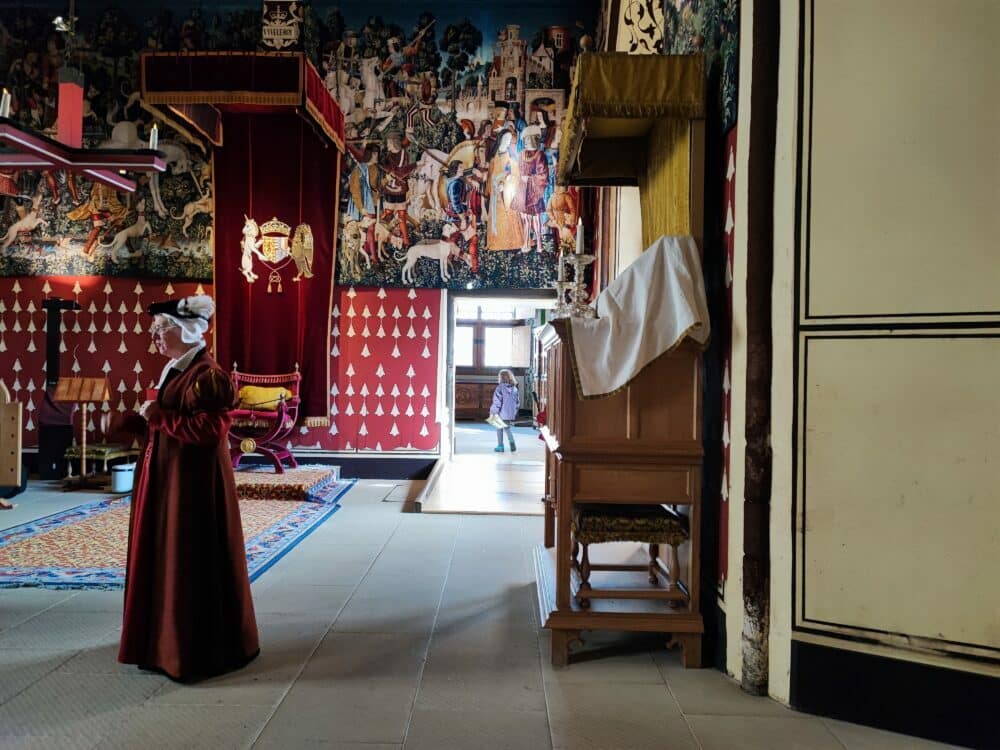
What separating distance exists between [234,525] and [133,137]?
316 inches

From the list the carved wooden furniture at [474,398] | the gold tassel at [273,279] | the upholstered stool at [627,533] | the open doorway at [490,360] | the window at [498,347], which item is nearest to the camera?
the upholstered stool at [627,533]

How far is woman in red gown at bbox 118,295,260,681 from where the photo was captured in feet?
9.41

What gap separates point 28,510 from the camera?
6496 millimetres

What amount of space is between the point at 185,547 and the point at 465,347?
1682cm

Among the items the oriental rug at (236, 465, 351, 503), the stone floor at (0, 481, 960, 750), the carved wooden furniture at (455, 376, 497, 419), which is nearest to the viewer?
the stone floor at (0, 481, 960, 750)

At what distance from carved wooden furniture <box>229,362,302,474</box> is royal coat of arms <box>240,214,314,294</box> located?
121 cm

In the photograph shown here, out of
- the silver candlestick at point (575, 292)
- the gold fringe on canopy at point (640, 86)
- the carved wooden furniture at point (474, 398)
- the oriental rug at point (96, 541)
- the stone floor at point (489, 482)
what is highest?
the gold fringe on canopy at point (640, 86)

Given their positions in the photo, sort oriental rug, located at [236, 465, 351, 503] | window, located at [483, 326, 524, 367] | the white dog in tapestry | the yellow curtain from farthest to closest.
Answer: window, located at [483, 326, 524, 367], the white dog in tapestry, oriental rug, located at [236, 465, 351, 503], the yellow curtain

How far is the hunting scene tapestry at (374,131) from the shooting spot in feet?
28.9

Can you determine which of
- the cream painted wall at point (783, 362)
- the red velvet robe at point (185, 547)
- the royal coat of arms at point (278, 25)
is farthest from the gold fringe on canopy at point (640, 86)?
the royal coat of arms at point (278, 25)

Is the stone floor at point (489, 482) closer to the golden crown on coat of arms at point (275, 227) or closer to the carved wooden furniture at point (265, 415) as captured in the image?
the carved wooden furniture at point (265, 415)

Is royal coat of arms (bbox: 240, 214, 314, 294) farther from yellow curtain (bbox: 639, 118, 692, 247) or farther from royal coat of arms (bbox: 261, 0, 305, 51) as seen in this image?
yellow curtain (bbox: 639, 118, 692, 247)

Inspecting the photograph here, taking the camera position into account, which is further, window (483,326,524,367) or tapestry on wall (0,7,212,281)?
window (483,326,524,367)

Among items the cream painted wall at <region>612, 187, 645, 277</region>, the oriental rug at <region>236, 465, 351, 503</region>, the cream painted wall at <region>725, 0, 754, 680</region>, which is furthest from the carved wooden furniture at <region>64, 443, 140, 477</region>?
the cream painted wall at <region>725, 0, 754, 680</region>
